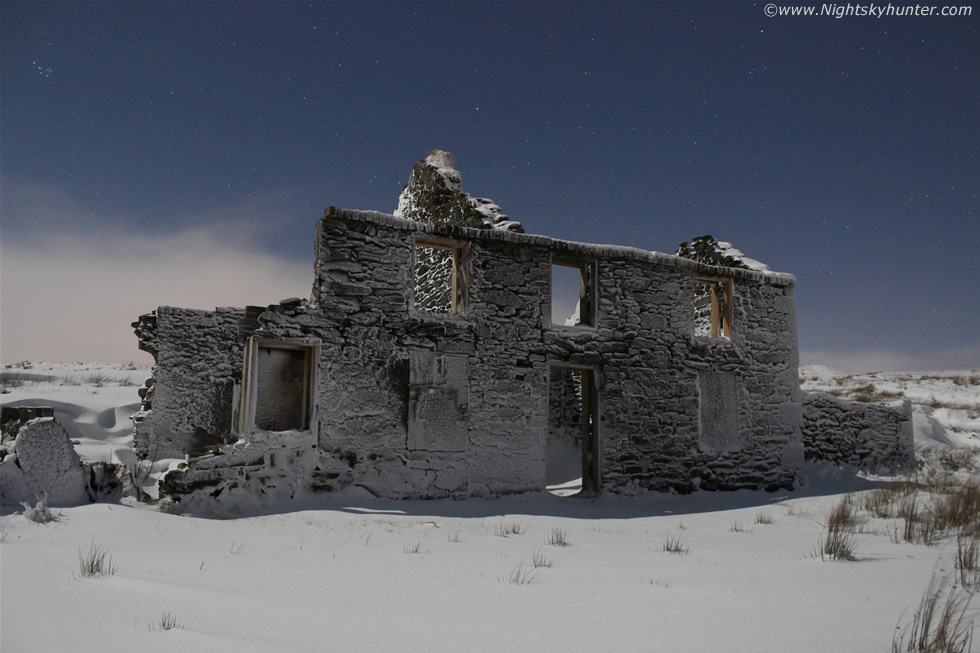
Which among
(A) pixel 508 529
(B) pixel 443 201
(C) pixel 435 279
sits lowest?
(A) pixel 508 529

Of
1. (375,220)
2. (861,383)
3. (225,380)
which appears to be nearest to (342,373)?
(375,220)

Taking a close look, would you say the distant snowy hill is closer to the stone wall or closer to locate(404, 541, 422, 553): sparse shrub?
the stone wall

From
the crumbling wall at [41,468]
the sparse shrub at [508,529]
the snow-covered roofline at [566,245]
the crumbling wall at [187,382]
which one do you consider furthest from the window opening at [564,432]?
the crumbling wall at [41,468]

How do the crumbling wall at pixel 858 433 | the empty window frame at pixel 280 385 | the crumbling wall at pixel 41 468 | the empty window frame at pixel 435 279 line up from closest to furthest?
the crumbling wall at pixel 41 468 → the empty window frame at pixel 280 385 → the crumbling wall at pixel 858 433 → the empty window frame at pixel 435 279

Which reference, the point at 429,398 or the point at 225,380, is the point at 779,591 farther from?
the point at 225,380

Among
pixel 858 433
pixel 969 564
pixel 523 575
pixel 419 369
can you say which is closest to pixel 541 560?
pixel 523 575

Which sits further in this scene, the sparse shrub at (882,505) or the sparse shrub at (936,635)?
the sparse shrub at (882,505)

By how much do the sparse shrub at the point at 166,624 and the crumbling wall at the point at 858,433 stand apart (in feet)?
37.2

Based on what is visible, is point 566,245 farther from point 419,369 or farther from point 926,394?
point 926,394

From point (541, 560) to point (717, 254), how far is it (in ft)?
30.0

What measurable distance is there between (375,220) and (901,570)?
6.98 metres

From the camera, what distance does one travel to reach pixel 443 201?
1217cm

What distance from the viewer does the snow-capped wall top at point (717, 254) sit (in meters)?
12.1

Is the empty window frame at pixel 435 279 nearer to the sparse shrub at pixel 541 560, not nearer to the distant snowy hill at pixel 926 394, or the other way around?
the sparse shrub at pixel 541 560
